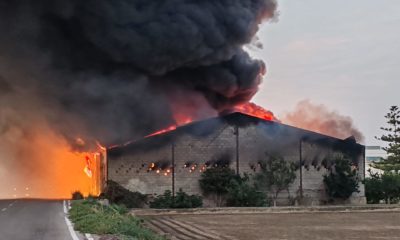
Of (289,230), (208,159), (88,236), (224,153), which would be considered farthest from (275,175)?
(88,236)

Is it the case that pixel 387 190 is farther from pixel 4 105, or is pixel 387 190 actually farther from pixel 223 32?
pixel 4 105

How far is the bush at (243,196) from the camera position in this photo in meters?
37.7

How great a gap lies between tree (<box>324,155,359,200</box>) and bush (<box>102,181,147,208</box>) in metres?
11.7

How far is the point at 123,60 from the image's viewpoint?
→ 118 feet

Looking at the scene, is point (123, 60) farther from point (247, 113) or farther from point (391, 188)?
point (391, 188)

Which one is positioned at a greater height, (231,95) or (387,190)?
(231,95)

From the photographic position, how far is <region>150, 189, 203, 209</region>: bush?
3709 cm

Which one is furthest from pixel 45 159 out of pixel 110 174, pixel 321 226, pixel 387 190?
pixel 321 226

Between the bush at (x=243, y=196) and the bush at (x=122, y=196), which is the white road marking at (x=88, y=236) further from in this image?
the bush at (x=243, y=196)

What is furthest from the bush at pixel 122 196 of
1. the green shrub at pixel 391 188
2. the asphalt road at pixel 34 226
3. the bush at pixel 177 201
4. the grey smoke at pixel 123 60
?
the green shrub at pixel 391 188

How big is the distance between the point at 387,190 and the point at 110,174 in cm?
1891

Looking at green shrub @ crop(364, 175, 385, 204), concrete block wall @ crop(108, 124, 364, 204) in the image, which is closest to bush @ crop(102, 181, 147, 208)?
concrete block wall @ crop(108, 124, 364, 204)

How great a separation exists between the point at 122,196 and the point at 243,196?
278 inches

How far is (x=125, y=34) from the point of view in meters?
34.4
